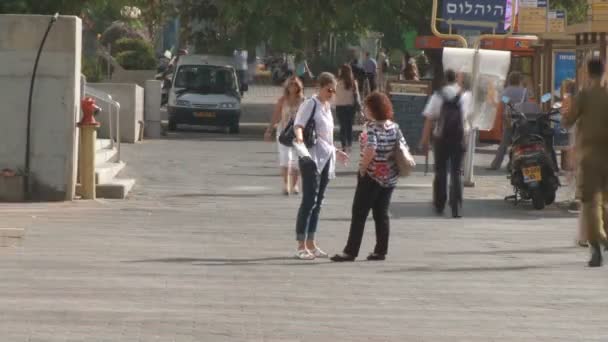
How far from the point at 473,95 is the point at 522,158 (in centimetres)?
262

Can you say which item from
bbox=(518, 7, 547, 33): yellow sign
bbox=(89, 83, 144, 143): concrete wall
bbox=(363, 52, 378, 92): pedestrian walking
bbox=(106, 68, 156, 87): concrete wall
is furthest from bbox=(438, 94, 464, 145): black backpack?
bbox=(363, 52, 378, 92): pedestrian walking

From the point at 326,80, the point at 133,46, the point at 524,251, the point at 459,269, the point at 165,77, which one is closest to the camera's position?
the point at 459,269

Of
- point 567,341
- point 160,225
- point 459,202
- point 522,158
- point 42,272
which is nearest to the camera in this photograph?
point 567,341

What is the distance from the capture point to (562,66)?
3372cm

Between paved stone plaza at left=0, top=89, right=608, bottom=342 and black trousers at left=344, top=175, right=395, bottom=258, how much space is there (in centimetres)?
22

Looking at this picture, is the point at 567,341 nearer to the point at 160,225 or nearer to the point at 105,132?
the point at 160,225

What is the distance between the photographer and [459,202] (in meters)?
18.9

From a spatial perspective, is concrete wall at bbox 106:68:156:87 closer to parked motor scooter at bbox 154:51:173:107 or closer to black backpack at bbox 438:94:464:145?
parked motor scooter at bbox 154:51:173:107

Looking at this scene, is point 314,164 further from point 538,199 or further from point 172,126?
point 172,126

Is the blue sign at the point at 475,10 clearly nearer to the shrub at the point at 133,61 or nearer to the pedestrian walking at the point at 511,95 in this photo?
the pedestrian walking at the point at 511,95

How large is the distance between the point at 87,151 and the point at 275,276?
294 inches

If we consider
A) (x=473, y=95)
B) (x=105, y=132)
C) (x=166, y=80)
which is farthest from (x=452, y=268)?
(x=166, y=80)

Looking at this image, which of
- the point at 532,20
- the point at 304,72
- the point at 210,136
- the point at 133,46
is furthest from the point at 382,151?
the point at 304,72

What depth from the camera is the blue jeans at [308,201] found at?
1435 cm
